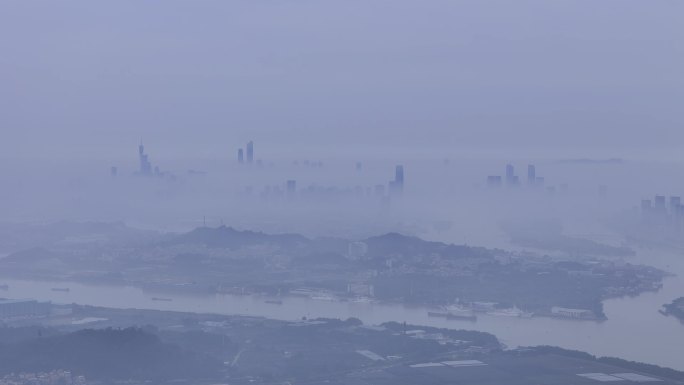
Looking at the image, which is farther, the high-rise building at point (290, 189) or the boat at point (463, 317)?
the high-rise building at point (290, 189)

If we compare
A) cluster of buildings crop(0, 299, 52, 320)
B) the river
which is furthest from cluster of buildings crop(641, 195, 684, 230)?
cluster of buildings crop(0, 299, 52, 320)

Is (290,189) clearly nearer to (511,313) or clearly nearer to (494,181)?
(494,181)

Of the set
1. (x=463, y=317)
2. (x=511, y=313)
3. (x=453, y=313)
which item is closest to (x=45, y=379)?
(x=463, y=317)

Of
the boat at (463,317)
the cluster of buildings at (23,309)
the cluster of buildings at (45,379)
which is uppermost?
the cluster of buildings at (45,379)

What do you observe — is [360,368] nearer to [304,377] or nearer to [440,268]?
[304,377]

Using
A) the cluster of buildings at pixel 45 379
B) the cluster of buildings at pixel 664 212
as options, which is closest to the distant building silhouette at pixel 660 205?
the cluster of buildings at pixel 664 212

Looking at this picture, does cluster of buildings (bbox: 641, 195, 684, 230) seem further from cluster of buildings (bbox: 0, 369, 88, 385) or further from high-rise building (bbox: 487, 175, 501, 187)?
cluster of buildings (bbox: 0, 369, 88, 385)

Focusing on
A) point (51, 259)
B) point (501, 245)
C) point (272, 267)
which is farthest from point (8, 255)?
point (501, 245)

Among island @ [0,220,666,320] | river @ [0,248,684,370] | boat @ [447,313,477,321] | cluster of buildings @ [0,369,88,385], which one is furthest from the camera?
island @ [0,220,666,320]

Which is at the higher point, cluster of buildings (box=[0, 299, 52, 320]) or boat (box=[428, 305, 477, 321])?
cluster of buildings (box=[0, 299, 52, 320])

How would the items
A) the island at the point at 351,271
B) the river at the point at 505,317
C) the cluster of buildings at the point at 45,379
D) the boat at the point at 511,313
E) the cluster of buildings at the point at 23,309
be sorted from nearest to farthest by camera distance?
the cluster of buildings at the point at 45,379
the river at the point at 505,317
the cluster of buildings at the point at 23,309
the boat at the point at 511,313
the island at the point at 351,271

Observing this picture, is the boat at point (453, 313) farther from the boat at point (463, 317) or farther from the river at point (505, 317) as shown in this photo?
the river at point (505, 317)
